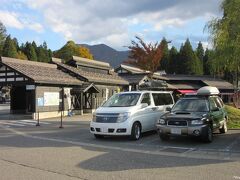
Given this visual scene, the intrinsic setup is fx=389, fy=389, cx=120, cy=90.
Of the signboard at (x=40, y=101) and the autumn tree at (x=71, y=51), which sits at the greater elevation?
the autumn tree at (x=71, y=51)

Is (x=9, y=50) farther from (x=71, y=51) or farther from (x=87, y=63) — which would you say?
(x=87, y=63)

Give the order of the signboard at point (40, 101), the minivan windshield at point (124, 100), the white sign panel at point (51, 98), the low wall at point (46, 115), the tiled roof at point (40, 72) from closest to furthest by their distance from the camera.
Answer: the minivan windshield at point (124, 100) → the low wall at point (46, 115) → the signboard at point (40, 101) → the tiled roof at point (40, 72) → the white sign panel at point (51, 98)

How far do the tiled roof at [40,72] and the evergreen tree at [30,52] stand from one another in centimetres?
6240

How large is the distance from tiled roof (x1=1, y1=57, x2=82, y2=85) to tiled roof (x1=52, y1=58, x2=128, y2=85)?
1109 millimetres

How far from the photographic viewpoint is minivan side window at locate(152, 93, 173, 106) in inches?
707

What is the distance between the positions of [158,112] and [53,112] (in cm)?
1562

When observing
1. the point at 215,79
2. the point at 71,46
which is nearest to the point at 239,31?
the point at 215,79

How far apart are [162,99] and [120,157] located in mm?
7839

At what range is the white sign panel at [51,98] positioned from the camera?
102 feet

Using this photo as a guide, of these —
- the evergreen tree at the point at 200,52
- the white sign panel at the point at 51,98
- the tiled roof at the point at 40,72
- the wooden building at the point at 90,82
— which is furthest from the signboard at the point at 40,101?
the evergreen tree at the point at 200,52

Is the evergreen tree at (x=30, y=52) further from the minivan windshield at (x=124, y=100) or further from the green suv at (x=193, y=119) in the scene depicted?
the green suv at (x=193, y=119)

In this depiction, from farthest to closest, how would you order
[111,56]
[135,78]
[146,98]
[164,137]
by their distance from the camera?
[111,56], [135,78], [146,98], [164,137]

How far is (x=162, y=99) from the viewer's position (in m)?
18.8

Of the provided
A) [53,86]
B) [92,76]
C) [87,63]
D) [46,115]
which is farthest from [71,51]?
[46,115]
